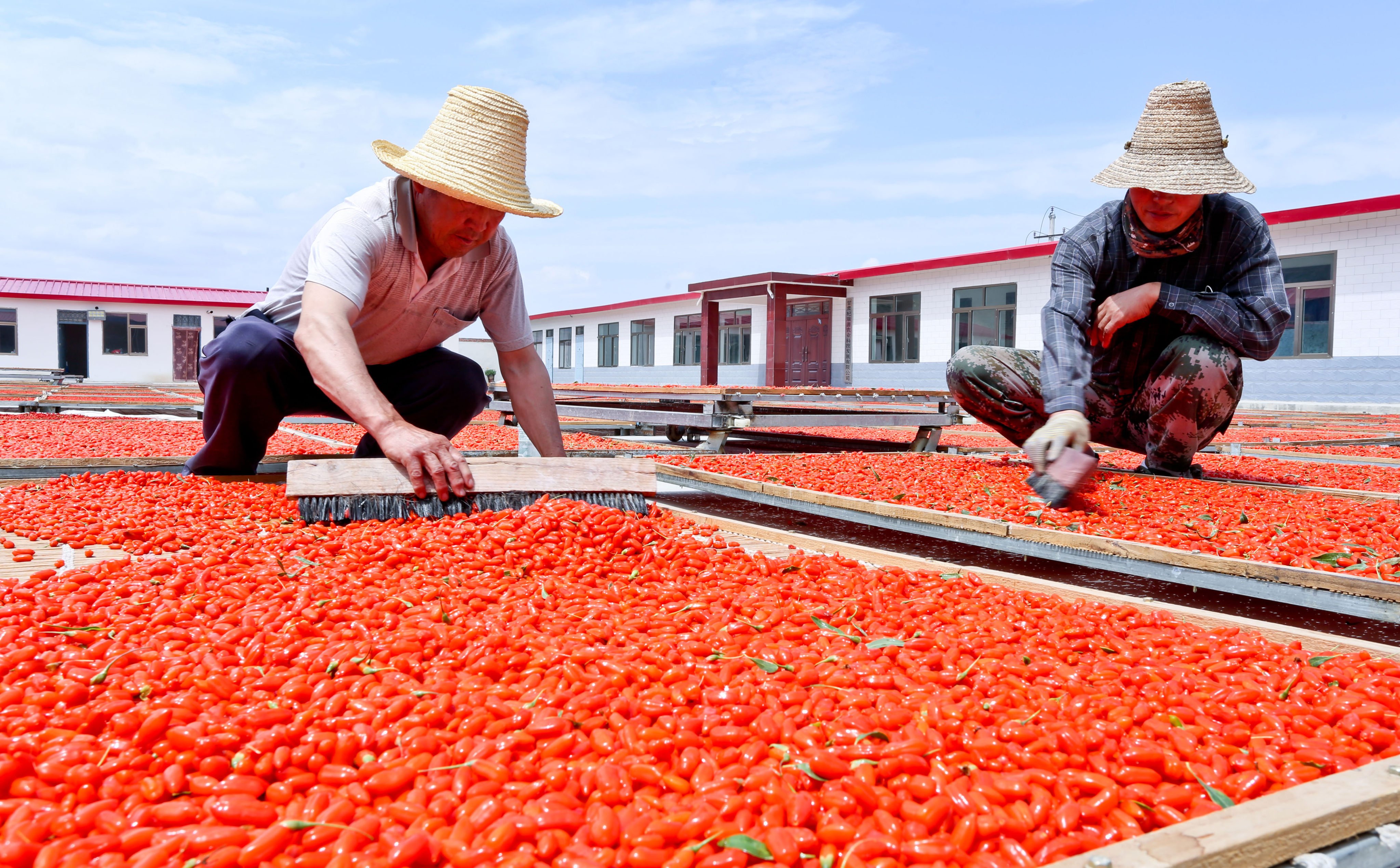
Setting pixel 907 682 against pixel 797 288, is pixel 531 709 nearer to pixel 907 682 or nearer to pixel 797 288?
pixel 907 682

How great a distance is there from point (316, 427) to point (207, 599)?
765 cm

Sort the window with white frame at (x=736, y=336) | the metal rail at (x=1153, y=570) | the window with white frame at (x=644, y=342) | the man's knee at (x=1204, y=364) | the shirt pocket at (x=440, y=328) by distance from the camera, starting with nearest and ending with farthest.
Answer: the metal rail at (x=1153, y=570) → the shirt pocket at (x=440, y=328) → the man's knee at (x=1204, y=364) → the window with white frame at (x=736, y=336) → the window with white frame at (x=644, y=342)

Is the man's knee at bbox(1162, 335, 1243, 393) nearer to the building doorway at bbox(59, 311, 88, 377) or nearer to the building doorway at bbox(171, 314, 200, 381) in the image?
the building doorway at bbox(171, 314, 200, 381)

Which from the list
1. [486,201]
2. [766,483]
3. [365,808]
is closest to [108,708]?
[365,808]

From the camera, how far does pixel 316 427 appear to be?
9.19 m

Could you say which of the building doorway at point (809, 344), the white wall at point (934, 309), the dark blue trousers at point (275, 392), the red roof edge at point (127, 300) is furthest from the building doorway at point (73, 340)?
the dark blue trousers at point (275, 392)

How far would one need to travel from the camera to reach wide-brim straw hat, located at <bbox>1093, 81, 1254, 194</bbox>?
3311 millimetres

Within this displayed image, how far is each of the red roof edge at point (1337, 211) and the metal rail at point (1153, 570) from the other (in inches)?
522

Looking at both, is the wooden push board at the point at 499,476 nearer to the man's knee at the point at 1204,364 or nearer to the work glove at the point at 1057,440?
the work glove at the point at 1057,440

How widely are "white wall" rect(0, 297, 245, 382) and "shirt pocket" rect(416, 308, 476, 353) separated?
3154cm

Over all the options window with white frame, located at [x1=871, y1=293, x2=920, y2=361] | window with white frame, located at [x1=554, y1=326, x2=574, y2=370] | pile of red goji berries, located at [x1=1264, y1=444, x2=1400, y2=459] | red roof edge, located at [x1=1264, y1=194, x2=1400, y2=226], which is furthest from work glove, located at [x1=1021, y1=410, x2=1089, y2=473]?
window with white frame, located at [x1=554, y1=326, x2=574, y2=370]

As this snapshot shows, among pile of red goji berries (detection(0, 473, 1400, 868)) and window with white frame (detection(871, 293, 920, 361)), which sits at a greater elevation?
window with white frame (detection(871, 293, 920, 361))

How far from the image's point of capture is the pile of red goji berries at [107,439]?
5238mm

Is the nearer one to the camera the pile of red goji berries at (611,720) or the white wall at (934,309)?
the pile of red goji berries at (611,720)
